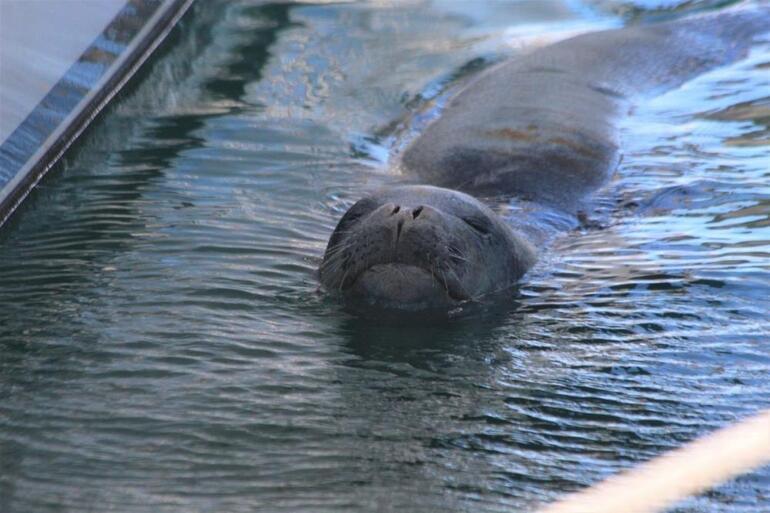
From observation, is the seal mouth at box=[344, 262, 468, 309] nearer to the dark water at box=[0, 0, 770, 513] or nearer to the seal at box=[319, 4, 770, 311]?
the seal at box=[319, 4, 770, 311]

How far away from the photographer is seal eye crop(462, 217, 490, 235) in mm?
6793

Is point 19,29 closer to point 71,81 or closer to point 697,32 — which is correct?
point 71,81

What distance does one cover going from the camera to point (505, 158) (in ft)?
28.0

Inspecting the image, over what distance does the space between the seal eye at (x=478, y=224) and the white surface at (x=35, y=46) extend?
2644 mm

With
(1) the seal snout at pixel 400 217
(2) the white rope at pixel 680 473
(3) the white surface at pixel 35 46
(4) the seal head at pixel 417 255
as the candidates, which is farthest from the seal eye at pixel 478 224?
(3) the white surface at pixel 35 46

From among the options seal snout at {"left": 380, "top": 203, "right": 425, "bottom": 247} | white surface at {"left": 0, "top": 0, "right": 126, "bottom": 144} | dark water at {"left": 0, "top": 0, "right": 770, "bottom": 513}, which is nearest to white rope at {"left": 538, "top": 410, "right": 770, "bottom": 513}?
dark water at {"left": 0, "top": 0, "right": 770, "bottom": 513}

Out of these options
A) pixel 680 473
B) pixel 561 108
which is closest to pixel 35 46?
pixel 561 108

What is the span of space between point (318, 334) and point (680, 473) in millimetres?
1922

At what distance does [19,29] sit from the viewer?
788cm

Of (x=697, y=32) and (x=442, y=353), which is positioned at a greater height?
(x=697, y=32)

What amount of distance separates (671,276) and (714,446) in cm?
200

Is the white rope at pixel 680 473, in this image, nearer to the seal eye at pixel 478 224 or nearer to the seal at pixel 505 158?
the seal at pixel 505 158

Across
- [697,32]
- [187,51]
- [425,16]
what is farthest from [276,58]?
[697,32]

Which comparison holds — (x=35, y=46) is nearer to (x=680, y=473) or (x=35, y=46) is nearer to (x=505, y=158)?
(x=505, y=158)
